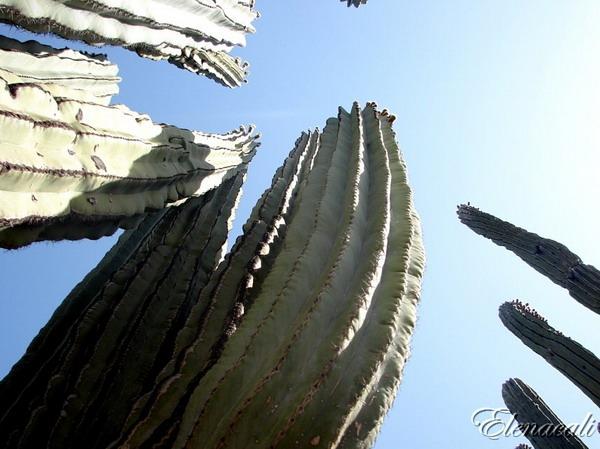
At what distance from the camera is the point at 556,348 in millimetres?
5223

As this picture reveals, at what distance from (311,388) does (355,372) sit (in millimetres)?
143

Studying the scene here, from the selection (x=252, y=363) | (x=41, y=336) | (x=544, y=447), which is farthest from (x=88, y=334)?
(x=544, y=447)

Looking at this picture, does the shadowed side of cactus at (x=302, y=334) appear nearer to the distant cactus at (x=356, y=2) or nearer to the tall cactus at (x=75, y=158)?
the tall cactus at (x=75, y=158)

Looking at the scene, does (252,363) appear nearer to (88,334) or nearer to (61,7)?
(88,334)

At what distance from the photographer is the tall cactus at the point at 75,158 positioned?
A: 5.93 ft

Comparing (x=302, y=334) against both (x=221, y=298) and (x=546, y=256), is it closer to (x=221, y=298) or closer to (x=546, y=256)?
(x=221, y=298)

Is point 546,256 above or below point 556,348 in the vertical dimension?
above

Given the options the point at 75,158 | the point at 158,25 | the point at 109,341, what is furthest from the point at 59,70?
the point at 109,341

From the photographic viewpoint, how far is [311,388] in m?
1.78

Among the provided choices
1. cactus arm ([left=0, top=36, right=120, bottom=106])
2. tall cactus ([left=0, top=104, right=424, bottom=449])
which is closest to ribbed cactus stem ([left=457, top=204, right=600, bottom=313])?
tall cactus ([left=0, top=104, right=424, bottom=449])

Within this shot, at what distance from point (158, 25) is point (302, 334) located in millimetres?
1765

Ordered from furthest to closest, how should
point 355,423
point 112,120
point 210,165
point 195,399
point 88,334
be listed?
point 210,165
point 88,334
point 112,120
point 195,399
point 355,423

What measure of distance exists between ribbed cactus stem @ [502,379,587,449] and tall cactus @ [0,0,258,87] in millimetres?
3505

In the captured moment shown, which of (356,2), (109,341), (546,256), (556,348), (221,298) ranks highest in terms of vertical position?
(356,2)
